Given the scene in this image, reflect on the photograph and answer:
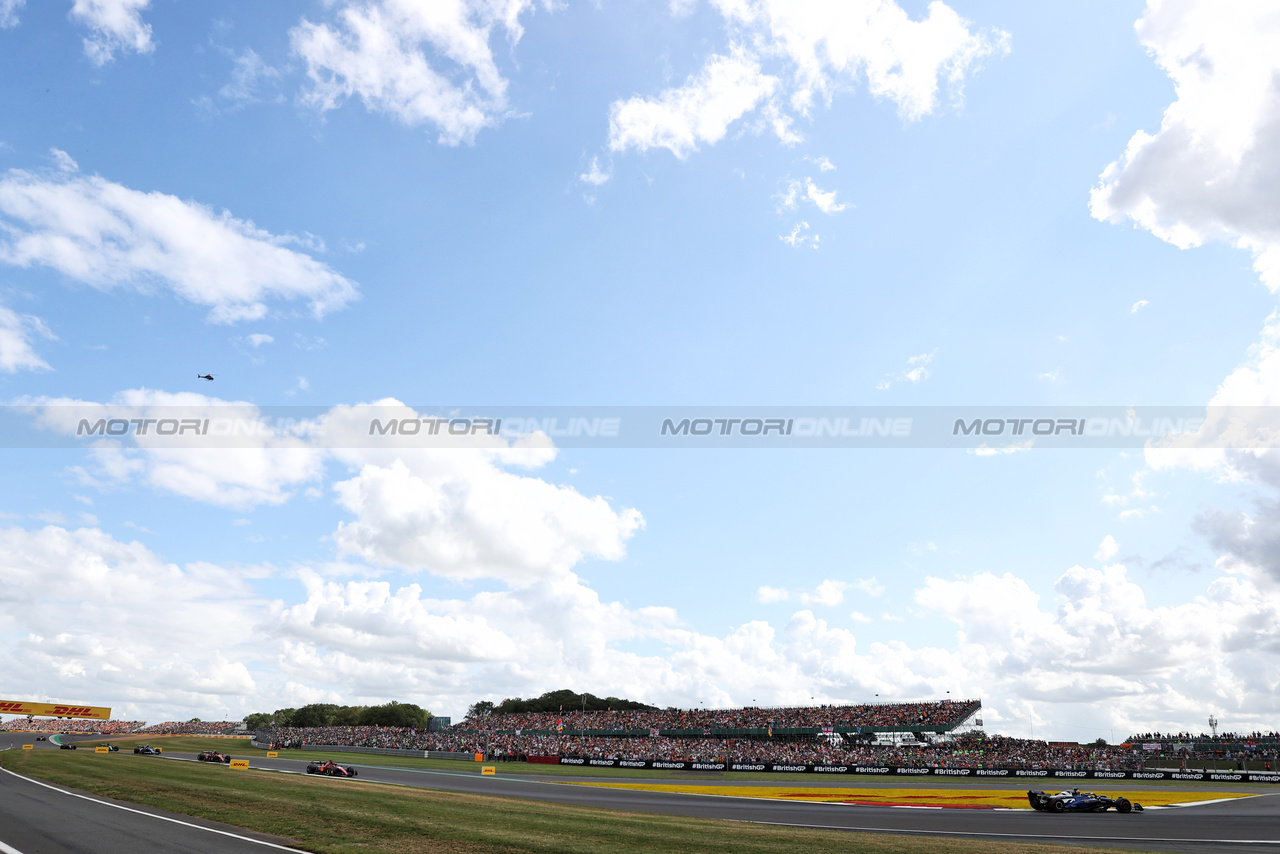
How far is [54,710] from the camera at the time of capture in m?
174

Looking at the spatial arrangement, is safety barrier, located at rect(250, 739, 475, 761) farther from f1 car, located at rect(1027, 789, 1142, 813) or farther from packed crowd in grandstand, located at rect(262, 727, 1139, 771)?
f1 car, located at rect(1027, 789, 1142, 813)

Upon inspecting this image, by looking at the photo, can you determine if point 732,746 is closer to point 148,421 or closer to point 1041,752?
point 1041,752

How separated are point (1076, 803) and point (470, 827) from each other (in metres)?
24.7

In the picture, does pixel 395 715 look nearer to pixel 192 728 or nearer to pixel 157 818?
pixel 192 728

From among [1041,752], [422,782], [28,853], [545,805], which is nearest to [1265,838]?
[545,805]

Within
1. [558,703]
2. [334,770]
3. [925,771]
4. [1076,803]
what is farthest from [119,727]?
[1076,803]

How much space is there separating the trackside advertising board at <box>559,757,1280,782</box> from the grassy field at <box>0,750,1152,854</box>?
35700 mm

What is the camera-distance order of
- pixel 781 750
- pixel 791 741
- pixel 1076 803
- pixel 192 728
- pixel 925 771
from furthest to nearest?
pixel 192 728 < pixel 791 741 < pixel 781 750 < pixel 925 771 < pixel 1076 803

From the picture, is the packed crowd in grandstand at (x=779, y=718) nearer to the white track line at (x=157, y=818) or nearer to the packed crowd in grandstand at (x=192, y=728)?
the white track line at (x=157, y=818)

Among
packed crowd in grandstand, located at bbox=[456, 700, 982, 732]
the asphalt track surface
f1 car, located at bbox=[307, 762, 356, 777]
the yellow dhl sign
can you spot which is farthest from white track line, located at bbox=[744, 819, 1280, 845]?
the yellow dhl sign

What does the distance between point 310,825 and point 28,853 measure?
278 inches

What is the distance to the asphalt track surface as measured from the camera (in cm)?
1712

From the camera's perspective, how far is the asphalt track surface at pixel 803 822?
1712 centimetres

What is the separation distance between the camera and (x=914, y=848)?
18484 millimetres
